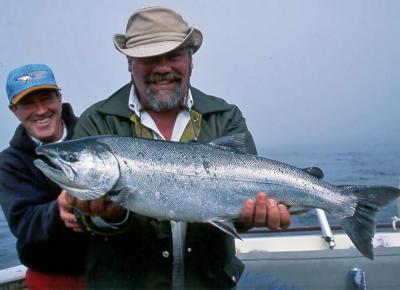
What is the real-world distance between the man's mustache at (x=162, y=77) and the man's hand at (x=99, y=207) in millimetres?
1058

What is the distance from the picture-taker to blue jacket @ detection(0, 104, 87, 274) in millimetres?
3748

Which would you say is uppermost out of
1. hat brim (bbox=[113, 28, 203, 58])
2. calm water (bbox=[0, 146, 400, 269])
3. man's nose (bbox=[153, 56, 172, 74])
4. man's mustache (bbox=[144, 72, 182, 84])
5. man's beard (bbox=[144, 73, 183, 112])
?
hat brim (bbox=[113, 28, 203, 58])

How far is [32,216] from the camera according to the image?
378 centimetres

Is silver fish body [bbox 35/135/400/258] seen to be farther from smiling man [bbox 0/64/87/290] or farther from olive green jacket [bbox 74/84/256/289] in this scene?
smiling man [bbox 0/64/87/290]

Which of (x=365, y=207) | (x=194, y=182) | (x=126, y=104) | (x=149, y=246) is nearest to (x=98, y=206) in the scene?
(x=149, y=246)

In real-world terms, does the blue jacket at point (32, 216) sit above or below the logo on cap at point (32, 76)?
below

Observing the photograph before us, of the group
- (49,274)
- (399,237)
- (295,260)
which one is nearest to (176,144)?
(49,274)

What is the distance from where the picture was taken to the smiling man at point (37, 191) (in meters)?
3.78

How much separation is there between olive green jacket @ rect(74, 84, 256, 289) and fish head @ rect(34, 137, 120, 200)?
0.42 m

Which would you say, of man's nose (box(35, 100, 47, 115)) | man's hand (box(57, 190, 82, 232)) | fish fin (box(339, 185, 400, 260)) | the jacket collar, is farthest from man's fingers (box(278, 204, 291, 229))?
man's nose (box(35, 100, 47, 115))

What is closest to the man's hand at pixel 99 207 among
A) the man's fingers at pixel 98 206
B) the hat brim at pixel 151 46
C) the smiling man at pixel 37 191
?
the man's fingers at pixel 98 206

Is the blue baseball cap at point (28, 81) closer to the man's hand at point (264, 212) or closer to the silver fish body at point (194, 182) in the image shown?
the silver fish body at point (194, 182)

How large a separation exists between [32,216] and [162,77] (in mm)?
1530

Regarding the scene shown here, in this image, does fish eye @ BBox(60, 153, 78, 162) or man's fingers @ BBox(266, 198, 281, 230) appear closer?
fish eye @ BBox(60, 153, 78, 162)
